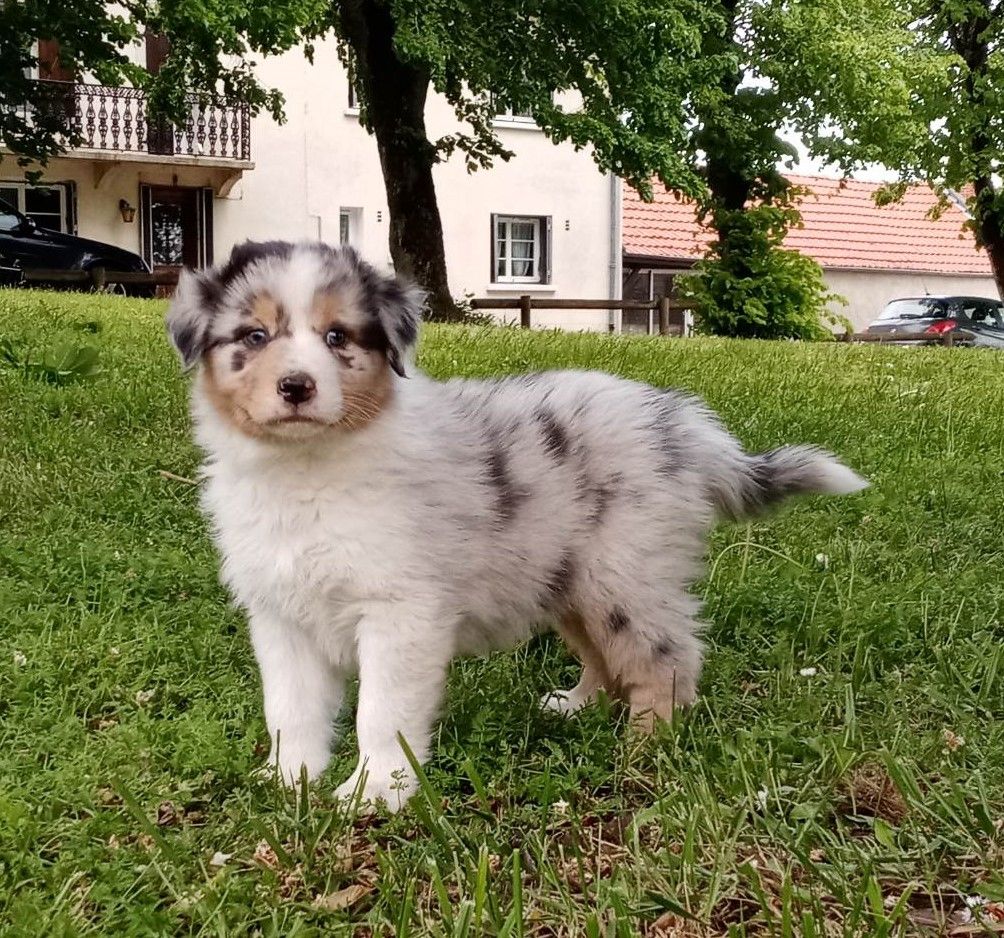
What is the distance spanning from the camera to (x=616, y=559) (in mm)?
3752

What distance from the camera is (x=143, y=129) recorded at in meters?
29.3

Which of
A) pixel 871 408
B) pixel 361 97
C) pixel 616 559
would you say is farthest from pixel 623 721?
pixel 361 97

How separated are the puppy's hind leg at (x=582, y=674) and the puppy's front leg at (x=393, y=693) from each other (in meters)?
0.71

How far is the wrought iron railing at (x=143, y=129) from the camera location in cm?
2889

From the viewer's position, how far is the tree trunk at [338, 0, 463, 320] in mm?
20406

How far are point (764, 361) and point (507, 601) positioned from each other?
8808 millimetres

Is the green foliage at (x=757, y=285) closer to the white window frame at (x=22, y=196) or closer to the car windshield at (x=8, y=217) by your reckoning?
the car windshield at (x=8, y=217)

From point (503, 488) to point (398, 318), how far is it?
603mm

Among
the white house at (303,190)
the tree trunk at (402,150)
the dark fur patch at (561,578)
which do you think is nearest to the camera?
the dark fur patch at (561,578)

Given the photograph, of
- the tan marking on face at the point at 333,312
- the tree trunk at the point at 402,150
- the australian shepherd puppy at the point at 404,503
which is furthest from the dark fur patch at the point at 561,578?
the tree trunk at the point at 402,150

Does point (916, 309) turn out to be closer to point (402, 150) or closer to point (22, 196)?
point (402, 150)

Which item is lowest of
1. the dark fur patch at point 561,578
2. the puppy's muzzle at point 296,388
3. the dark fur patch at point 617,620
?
the dark fur patch at point 617,620

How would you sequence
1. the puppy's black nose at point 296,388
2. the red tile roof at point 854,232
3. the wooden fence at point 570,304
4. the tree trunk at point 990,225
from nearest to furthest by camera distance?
the puppy's black nose at point 296,388
the wooden fence at point 570,304
the tree trunk at point 990,225
the red tile roof at point 854,232

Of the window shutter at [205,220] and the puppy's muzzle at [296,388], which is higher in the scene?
the window shutter at [205,220]
